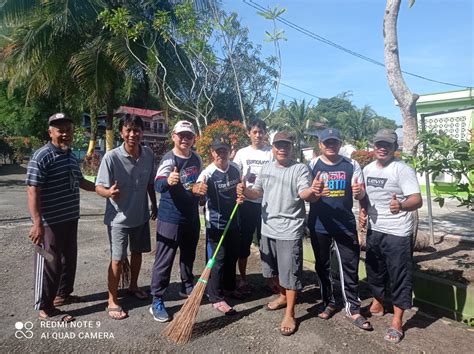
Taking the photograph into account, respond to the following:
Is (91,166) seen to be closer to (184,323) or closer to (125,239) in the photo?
(125,239)

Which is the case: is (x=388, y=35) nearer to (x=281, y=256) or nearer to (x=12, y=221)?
(x=281, y=256)

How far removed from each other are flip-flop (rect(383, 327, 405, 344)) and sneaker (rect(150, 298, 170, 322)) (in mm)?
1882

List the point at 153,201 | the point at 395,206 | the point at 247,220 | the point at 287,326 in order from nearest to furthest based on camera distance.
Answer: the point at 395,206
the point at 287,326
the point at 153,201
the point at 247,220

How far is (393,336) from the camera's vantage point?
10.4 feet

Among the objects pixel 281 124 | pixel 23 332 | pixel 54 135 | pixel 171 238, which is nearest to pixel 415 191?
pixel 171 238

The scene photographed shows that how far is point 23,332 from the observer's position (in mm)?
3162

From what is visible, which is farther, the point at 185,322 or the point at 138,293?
the point at 138,293

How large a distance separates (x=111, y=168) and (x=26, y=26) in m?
11.3

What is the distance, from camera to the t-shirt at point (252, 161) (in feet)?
13.8

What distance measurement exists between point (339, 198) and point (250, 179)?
3.61ft

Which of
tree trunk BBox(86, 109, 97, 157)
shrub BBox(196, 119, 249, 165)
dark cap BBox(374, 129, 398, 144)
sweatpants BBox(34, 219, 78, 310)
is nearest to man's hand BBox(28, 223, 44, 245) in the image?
sweatpants BBox(34, 219, 78, 310)

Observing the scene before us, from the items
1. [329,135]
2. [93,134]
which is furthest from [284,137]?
[93,134]

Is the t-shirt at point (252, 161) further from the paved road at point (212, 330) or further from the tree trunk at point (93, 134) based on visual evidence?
the tree trunk at point (93, 134)

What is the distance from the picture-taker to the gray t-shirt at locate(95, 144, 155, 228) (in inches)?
135
